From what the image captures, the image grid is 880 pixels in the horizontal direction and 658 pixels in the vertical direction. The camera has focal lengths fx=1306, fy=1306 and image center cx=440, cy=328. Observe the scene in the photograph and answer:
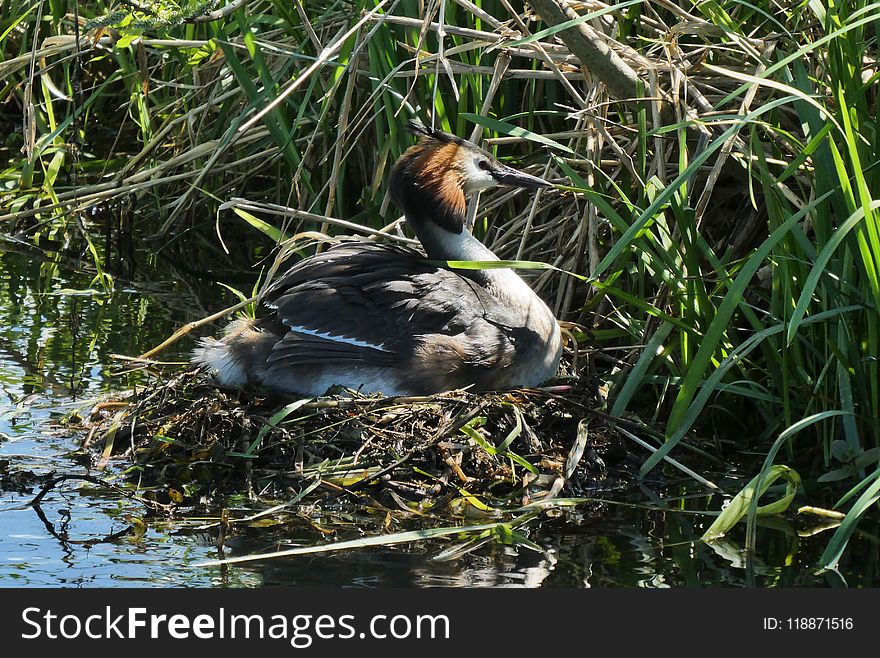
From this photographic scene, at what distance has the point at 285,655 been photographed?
11.5ft

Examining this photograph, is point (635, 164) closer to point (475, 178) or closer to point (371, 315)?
point (475, 178)

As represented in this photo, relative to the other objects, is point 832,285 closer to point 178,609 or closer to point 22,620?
point 178,609

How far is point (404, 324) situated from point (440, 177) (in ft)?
2.25

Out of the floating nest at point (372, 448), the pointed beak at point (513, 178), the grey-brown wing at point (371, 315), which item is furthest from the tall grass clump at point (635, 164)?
the grey-brown wing at point (371, 315)

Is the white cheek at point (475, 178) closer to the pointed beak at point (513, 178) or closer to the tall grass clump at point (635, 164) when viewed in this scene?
the pointed beak at point (513, 178)

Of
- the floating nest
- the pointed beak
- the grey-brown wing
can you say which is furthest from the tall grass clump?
the grey-brown wing

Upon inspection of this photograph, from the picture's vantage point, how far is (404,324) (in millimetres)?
4969

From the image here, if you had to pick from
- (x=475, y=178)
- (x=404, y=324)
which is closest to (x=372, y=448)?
(x=404, y=324)

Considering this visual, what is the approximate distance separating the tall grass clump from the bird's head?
0.21 metres

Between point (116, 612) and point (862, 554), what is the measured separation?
2.18m

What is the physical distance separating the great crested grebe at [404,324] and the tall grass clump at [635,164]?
A: 343 mm

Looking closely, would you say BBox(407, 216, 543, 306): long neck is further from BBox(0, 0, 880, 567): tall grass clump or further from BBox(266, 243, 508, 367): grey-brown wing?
BBox(0, 0, 880, 567): tall grass clump

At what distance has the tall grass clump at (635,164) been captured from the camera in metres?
4.43

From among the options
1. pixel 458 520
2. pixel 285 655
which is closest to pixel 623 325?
pixel 458 520
